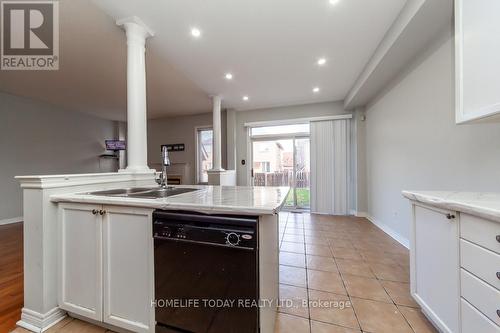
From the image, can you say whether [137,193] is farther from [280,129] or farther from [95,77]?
[280,129]

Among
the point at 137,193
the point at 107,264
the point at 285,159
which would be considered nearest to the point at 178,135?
the point at 285,159

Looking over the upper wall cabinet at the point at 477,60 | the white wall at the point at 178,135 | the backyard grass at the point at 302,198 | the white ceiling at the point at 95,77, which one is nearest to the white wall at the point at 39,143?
the white ceiling at the point at 95,77

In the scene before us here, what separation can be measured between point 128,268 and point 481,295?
74.1 inches

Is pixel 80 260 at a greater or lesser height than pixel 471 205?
lesser

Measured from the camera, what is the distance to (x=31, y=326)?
1353mm

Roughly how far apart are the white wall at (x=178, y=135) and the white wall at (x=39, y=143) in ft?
5.17

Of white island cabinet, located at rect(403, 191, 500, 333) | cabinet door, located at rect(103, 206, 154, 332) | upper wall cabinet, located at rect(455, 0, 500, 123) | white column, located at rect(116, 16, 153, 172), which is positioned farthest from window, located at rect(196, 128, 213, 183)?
upper wall cabinet, located at rect(455, 0, 500, 123)

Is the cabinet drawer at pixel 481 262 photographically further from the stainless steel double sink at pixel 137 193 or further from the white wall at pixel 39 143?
the white wall at pixel 39 143

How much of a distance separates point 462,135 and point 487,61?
915 mm

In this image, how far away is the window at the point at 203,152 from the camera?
577cm

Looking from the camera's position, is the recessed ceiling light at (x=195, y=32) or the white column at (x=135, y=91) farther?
the recessed ceiling light at (x=195, y=32)

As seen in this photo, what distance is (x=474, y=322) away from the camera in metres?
0.98

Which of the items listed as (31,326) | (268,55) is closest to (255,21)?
(268,55)

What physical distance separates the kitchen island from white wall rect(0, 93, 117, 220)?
4335 mm
